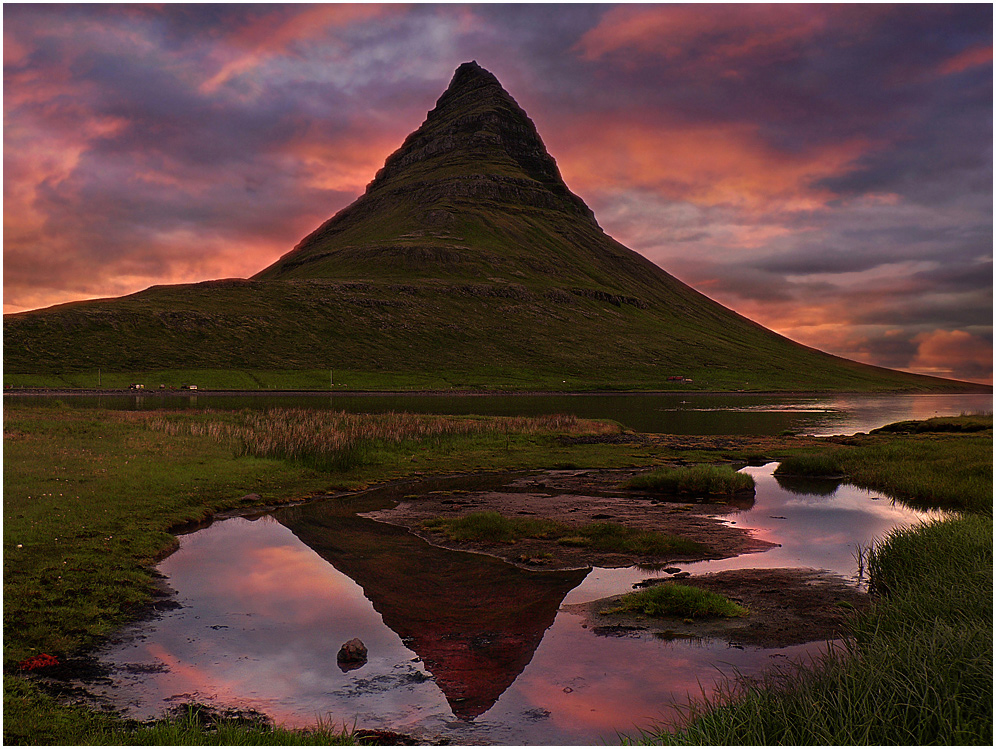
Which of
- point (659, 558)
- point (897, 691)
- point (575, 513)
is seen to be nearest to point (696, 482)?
Answer: point (575, 513)

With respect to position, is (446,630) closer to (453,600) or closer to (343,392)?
(453,600)

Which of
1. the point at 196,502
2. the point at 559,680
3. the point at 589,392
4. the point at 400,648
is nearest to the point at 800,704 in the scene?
the point at 559,680

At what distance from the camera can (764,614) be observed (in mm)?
15922

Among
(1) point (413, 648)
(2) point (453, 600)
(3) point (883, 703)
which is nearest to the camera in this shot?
(3) point (883, 703)

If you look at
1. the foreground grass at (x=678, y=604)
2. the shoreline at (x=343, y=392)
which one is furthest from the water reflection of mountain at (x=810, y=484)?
the shoreline at (x=343, y=392)

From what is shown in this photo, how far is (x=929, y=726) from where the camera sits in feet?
23.2

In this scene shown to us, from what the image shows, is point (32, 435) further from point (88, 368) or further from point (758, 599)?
point (88, 368)

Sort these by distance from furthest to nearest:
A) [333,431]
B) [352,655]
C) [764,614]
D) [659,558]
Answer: [333,431]
[659,558]
[764,614]
[352,655]

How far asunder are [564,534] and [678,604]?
8.13 m

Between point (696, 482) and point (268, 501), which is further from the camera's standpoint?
point (696, 482)

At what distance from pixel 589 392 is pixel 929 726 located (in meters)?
163

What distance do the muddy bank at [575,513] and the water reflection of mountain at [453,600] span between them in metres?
1.15

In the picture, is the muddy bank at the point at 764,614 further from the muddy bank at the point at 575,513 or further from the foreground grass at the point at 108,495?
the foreground grass at the point at 108,495

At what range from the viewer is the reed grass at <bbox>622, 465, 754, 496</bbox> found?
34.2 metres
